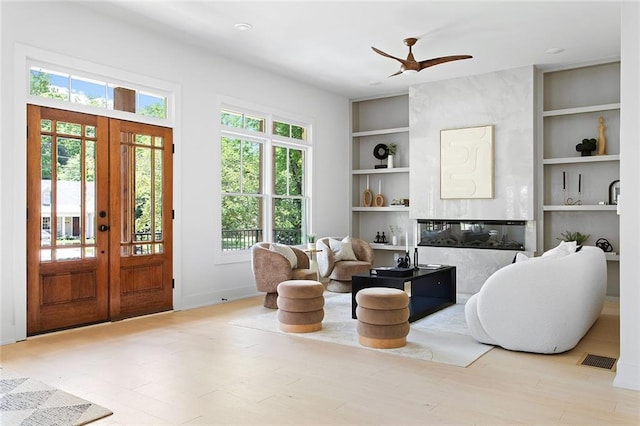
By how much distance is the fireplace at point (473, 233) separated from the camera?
727 cm

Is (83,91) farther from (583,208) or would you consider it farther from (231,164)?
(583,208)

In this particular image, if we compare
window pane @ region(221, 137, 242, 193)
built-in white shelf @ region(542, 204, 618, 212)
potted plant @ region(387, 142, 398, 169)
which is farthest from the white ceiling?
built-in white shelf @ region(542, 204, 618, 212)

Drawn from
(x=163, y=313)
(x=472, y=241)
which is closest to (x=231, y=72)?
(x=163, y=313)

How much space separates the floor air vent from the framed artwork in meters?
3.58

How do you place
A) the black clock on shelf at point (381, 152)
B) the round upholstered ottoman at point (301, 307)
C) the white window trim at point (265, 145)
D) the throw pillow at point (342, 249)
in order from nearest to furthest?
1. the round upholstered ottoman at point (301, 307)
2. the white window trim at point (265, 145)
3. the throw pillow at point (342, 249)
4. the black clock on shelf at point (381, 152)

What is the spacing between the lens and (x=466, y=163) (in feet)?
24.9

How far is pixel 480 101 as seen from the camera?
7488 mm

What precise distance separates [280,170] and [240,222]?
1182mm

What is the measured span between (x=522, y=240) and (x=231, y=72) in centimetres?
466


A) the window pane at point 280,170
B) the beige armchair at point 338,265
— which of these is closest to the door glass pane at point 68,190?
the window pane at point 280,170

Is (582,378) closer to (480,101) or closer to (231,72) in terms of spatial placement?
(480,101)

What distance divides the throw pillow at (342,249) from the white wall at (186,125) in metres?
0.84

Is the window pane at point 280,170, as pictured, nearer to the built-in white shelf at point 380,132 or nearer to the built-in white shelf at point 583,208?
the built-in white shelf at point 380,132

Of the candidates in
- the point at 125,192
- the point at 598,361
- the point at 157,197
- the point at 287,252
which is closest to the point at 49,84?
the point at 125,192
